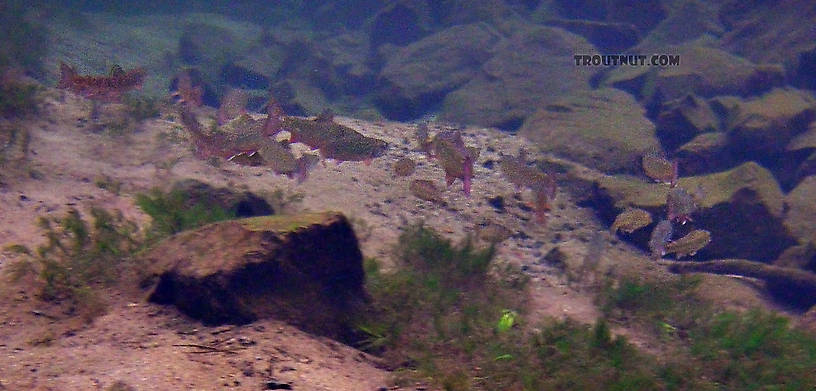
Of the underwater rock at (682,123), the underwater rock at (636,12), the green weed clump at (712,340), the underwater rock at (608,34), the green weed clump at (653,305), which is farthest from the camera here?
the underwater rock at (636,12)

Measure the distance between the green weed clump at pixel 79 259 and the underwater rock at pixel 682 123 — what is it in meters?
12.1

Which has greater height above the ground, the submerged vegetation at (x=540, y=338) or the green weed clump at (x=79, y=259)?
the green weed clump at (x=79, y=259)

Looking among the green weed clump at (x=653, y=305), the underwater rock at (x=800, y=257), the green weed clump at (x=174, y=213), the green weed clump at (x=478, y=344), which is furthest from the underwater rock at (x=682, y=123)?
the green weed clump at (x=174, y=213)

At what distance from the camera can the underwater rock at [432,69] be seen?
17672mm

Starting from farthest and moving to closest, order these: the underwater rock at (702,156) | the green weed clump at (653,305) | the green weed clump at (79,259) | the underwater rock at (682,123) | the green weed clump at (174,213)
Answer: the underwater rock at (682,123) → the underwater rock at (702,156) → the green weed clump at (653,305) → the green weed clump at (174,213) → the green weed clump at (79,259)

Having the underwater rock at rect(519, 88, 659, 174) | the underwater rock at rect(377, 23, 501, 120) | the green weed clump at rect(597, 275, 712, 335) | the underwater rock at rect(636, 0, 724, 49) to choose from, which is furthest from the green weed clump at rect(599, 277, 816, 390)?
the underwater rock at rect(636, 0, 724, 49)

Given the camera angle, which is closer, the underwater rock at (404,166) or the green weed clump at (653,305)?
the green weed clump at (653,305)

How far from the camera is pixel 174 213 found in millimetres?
5586

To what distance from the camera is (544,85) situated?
17.2 metres

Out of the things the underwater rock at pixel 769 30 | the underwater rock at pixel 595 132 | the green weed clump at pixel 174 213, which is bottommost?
the green weed clump at pixel 174 213

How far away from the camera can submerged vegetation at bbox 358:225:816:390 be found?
386 cm

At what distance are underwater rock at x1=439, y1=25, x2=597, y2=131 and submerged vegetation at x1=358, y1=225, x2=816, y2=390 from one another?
939 centimetres

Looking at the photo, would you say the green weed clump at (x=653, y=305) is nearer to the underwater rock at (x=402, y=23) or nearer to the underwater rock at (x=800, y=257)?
the underwater rock at (x=800, y=257)

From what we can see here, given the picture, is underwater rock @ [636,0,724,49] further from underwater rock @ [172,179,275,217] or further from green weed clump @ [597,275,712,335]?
underwater rock @ [172,179,275,217]
